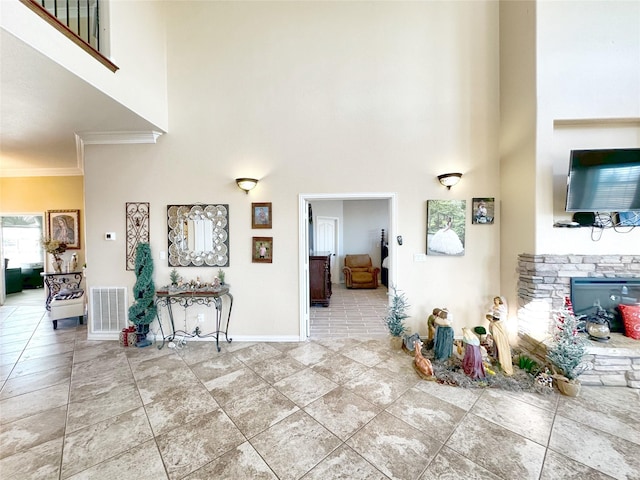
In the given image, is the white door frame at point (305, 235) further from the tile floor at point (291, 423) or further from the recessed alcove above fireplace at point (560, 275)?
the recessed alcove above fireplace at point (560, 275)

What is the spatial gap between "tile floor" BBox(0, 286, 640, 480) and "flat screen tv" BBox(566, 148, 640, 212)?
6.05ft

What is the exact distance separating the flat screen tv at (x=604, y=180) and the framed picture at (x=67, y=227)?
8.42m

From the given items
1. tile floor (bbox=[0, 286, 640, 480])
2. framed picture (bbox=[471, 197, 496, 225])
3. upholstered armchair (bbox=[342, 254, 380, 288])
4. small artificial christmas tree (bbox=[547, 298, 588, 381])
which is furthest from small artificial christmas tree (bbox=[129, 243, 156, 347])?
small artificial christmas tree (bbox=[547, 298, 588, 381])

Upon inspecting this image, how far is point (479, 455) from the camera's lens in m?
1.63

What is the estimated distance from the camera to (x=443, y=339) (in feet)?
9.12

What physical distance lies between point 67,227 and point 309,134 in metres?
5.82

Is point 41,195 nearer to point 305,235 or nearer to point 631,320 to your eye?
point 305,235

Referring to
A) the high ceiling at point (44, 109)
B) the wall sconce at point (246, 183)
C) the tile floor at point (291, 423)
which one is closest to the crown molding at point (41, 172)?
the high ceiling at point (44, 109)

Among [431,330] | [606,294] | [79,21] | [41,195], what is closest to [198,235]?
[79,21]

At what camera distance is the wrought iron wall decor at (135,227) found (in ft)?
11.5

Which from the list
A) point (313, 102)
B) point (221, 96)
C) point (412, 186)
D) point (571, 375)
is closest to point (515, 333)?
point (571, 375)

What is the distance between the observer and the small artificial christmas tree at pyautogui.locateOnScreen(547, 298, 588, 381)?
7.41 feet

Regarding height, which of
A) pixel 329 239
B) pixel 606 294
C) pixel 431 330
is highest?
pixel 329 239

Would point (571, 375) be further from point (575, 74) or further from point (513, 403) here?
point (575, 74)
